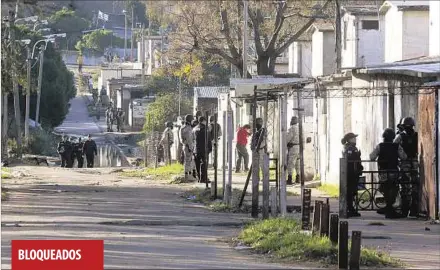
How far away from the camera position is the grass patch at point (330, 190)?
90.6 ft

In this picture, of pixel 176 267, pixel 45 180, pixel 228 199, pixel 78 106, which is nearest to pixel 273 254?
pixel 176 267

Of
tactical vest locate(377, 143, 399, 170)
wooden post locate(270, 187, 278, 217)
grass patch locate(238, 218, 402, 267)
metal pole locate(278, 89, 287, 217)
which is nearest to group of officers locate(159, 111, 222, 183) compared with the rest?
tactical vest locate(377, 143, 399, 170)

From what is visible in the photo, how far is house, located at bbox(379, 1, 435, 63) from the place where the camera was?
Result: 39844 millimetres

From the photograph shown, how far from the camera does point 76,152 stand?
51.2 metres

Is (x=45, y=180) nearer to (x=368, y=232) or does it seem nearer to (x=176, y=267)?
(x=368, y=232)

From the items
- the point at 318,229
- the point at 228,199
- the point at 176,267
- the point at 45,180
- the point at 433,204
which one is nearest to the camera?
the point at 176,267

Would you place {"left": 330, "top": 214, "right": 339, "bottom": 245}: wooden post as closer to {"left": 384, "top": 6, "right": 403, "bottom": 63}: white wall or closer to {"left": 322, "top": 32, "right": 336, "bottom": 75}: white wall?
{"left": 384, "top": 6, "right": 403, "bottom": 63}: white wall

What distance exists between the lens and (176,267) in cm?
1352

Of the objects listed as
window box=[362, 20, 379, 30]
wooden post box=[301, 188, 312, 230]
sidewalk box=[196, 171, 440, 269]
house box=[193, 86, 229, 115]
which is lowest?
sidewalk box=[196, 171, 440, 269]

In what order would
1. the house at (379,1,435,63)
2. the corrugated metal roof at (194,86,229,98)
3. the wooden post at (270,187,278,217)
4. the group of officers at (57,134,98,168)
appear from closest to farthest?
the wooden post at (270,187,278,217)
the house at (379,1,435,63)
the group of officers at (57,134,98,168)
the corrugated metal roof at (194,86,229,98)

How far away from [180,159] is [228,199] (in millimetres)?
17642

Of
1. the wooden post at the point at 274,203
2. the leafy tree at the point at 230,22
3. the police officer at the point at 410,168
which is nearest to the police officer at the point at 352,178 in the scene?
the police officer at the point at 410,168

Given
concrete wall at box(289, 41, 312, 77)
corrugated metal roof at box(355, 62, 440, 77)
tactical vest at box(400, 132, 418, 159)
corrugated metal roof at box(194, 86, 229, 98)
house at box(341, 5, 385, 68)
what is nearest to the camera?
corrugated metal roof at box(355, 62, 440, 77)

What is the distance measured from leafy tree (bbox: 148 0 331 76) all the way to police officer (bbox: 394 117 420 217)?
27065 millimetres
